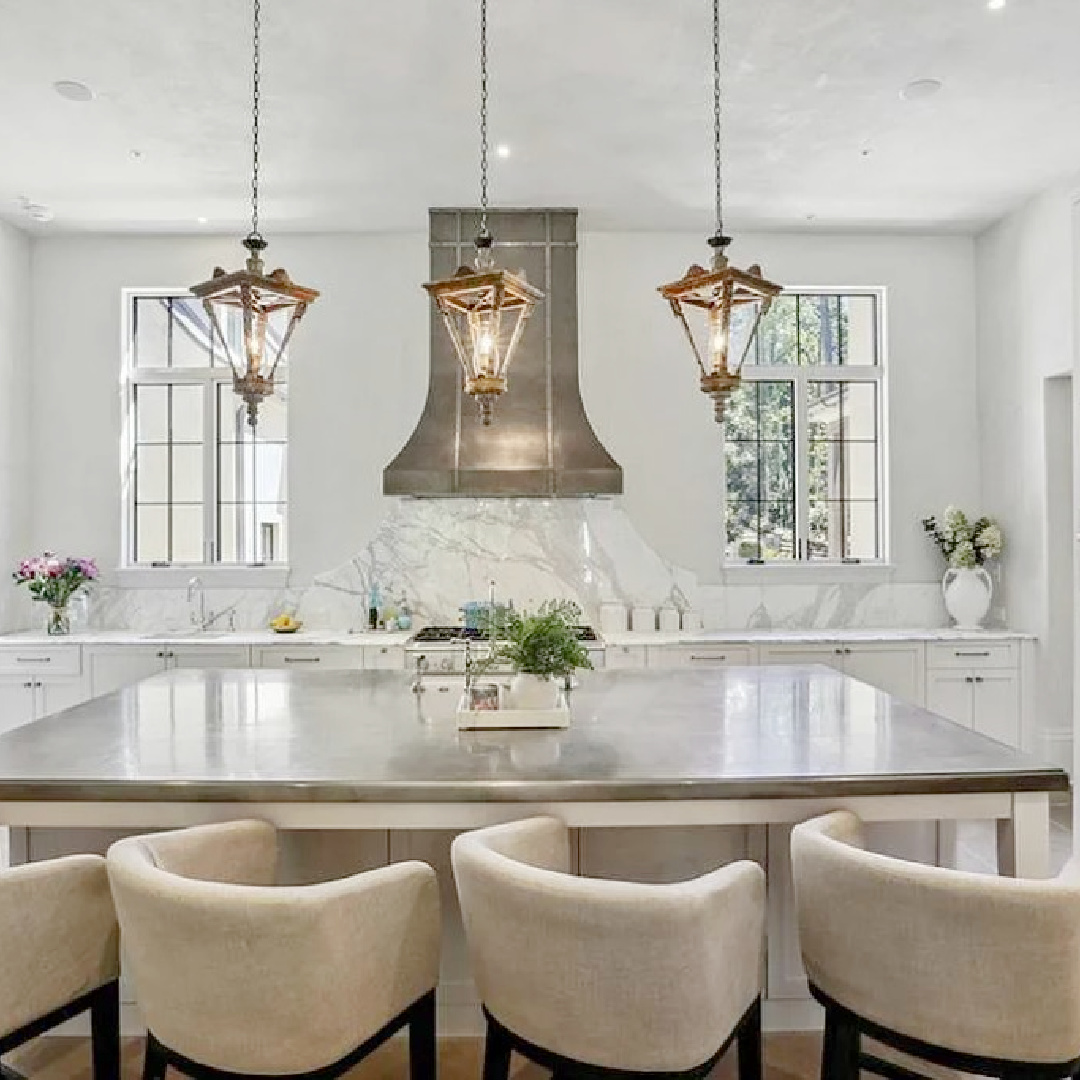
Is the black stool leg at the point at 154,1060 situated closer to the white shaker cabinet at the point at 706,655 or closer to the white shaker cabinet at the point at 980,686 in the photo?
the white shaker cabinet at the point at 706,655

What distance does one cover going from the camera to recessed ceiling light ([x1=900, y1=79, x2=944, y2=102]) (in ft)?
11.9

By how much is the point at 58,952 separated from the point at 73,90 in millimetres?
3428

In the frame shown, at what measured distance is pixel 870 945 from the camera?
1588 millimetres

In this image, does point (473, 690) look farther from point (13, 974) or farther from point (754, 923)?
point (13, 974)

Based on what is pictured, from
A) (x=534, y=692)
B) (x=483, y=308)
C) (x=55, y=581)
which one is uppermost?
(x=483, y=308)

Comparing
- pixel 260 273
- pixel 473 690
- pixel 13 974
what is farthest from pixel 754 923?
pixel 260 273

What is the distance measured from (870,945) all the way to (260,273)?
2.06m

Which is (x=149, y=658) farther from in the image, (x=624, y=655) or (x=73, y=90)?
(x=73, y=90)

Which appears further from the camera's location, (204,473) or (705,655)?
(204,473)

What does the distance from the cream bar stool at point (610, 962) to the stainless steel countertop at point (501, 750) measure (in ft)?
1.03

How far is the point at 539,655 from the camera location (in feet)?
7.87

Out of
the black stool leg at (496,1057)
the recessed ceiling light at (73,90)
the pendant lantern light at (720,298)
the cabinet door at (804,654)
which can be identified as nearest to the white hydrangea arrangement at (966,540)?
the cabinet door at (804,654)

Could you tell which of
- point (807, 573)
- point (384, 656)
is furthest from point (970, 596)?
point (384, 656)

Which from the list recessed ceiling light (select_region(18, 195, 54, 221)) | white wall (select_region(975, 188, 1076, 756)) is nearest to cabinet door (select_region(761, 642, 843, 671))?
white wall (select_region(975, 188, 1076, 756))
